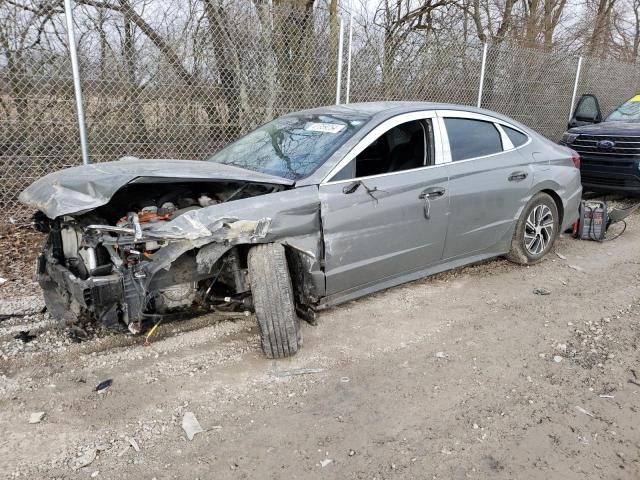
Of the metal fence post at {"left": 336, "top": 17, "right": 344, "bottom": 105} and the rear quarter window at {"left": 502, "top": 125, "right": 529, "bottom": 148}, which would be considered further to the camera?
the metal fence post at {"left": 336, "top": 17, "right": 344, "bottom": 105}

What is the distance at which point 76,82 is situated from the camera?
5215 mm

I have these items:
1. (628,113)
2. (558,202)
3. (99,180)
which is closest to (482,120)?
(558,202)

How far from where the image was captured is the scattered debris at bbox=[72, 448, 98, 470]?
Answer: 2.38 m

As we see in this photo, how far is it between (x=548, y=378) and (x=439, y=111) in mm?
2324

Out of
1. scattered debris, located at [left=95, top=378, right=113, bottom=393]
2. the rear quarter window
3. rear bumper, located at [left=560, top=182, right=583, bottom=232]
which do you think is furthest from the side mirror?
scattered debris, located at [left=95, top=378, right=113, bottom=393]

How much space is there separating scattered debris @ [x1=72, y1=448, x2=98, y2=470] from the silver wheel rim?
4.21 meters

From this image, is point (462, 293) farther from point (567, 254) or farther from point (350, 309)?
point (567, 254)

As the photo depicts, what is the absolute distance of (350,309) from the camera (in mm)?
4113

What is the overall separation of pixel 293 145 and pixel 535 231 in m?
2.72

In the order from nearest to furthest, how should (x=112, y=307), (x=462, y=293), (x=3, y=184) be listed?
(x=112, y=307), (x=462, y=293), (x=3, y=184)

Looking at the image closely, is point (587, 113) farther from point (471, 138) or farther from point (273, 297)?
point (273, 297)

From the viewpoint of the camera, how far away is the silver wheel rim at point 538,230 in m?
5.04

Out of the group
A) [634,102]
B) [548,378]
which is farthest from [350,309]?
[634,102]

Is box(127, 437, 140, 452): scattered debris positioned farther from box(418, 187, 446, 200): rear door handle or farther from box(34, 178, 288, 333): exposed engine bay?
box(418, 187, 446, 200): rear door handle
